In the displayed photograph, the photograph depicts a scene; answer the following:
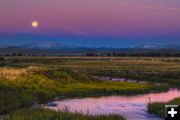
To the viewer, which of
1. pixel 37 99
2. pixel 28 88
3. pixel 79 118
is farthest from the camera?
pixel 28 88

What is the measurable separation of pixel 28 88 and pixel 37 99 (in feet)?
8.92

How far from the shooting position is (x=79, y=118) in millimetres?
16641

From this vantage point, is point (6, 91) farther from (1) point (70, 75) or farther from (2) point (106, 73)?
(2) point (106, 73)

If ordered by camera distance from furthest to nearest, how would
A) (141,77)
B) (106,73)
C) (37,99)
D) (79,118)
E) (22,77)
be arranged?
(106,73) < (141,77) < (22,77) < (37,99) < (79,118)

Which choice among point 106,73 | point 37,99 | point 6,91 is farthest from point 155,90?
point 106,73

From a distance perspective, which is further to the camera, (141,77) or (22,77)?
(141,77)

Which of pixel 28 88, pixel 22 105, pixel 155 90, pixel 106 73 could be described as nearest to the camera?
pixel 22 105

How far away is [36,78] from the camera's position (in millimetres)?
38344

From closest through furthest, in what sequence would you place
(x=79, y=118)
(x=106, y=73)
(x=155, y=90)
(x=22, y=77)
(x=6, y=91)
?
(x=79, y=118)
(x=6, y=91)
(x=22, y=77)
(x=155, y=90)
(x=106, y=73)

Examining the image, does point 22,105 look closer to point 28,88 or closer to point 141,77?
point 28,88

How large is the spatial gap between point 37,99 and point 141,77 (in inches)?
1223

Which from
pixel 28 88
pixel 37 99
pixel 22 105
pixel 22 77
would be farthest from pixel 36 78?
pixel 22 105

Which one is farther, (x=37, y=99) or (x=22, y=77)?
(x=22, y=77)

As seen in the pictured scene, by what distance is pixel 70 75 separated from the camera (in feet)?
150
